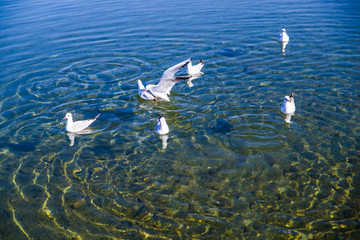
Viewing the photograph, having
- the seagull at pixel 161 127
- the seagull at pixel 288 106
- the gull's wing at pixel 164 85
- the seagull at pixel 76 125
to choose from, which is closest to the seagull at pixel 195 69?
the gull's wing at pixel 164 85

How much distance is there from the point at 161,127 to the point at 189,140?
3.60ft

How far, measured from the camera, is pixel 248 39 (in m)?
18.9

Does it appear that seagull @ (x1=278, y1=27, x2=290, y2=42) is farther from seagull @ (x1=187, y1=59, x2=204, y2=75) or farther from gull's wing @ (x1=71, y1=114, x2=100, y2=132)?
gull's wing @ (x1=71, y1=114, x2=100, y2=132)

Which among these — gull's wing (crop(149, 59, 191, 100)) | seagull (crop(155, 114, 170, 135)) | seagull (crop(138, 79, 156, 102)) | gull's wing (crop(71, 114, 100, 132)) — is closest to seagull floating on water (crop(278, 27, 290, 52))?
gull's wing (crop(149, 59, 191, 100))

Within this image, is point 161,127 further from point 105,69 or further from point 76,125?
point 105,69

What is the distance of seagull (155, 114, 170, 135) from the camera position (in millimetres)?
10592

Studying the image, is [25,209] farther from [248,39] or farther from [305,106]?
[248,39]

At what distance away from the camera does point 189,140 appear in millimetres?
10445

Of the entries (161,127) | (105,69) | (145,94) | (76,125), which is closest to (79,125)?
(76,125)

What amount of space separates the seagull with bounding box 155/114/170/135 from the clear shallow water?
0.34 metres

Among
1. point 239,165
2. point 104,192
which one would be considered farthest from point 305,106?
point 104,192

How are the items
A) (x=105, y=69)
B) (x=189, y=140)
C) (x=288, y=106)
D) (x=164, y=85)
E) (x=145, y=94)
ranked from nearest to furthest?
(x=189, y=140), (x=288, y=106), (x=164, y=85), (x=145, y=94), (x=105, y=69)

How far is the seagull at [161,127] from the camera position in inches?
417

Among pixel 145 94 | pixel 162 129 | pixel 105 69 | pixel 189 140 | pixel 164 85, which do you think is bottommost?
pixel 189 140
